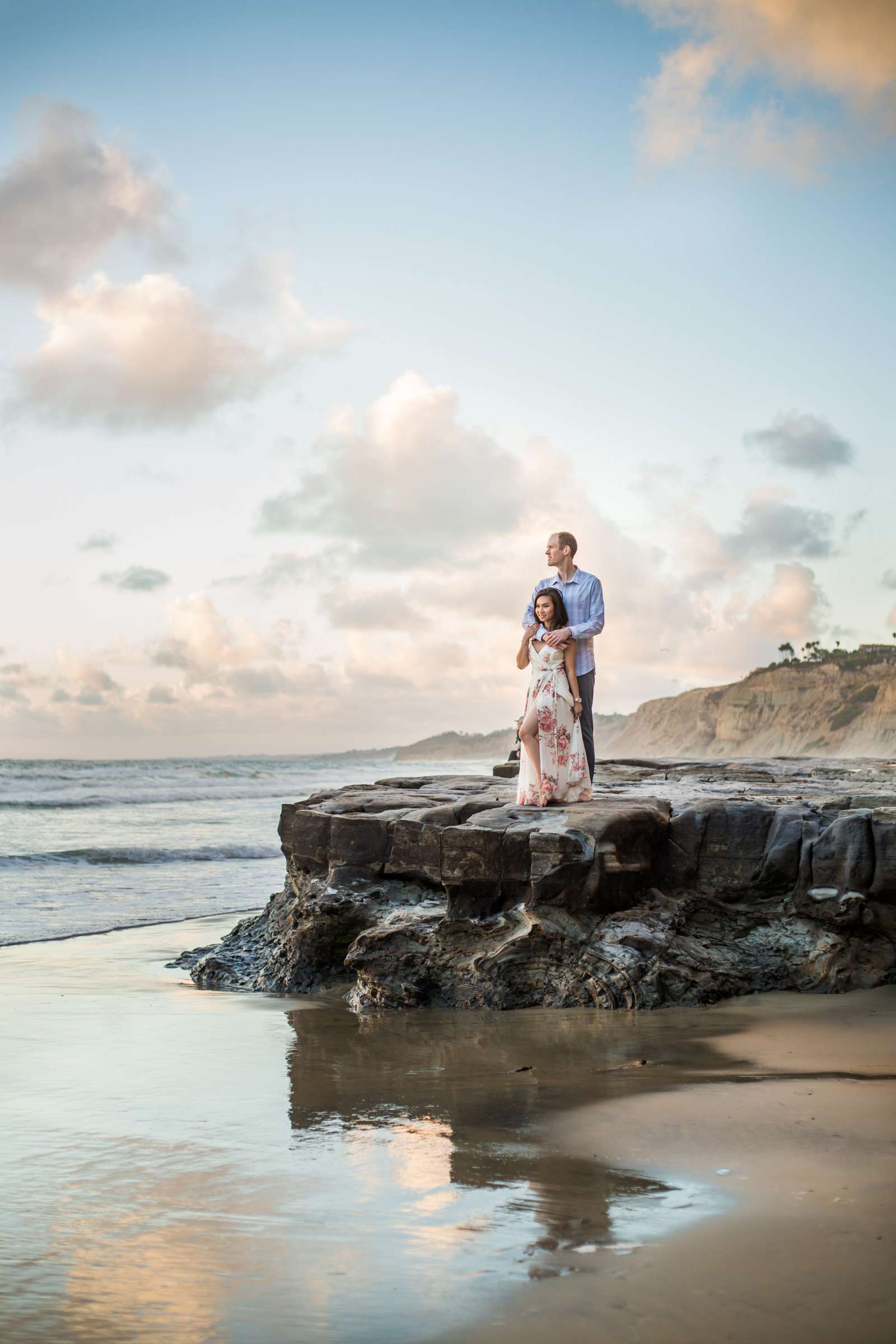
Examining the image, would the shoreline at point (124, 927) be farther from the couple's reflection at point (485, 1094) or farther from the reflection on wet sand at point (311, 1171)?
the couple's reflection at point (485, 1094)

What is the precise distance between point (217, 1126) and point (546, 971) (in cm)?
249

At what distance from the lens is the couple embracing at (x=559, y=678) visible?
686 cm

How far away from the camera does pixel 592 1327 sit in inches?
89.0

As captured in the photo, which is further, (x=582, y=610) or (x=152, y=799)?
(x=152, y=799)

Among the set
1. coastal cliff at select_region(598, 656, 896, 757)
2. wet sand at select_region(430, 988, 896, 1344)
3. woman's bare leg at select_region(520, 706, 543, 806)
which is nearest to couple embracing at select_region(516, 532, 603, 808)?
woman's bare leg at select_region(520, 706, 543, 806)

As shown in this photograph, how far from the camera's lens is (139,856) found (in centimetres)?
1493

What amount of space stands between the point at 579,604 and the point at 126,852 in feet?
32.8

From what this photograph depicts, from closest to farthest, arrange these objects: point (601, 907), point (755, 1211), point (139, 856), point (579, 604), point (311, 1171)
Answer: point (755, 1211), point (311, 1171), point (601, 907), point (579, 604), point (139, 856)

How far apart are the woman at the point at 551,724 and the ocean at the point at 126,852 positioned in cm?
464

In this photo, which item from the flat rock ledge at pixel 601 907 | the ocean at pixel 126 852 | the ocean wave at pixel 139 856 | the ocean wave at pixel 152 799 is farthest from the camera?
the ocean wave at pixel 152 799

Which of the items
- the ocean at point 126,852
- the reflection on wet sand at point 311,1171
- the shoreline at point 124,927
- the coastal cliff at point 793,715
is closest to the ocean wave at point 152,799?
the ocean at point 126,852

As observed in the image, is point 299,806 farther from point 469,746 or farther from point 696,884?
point 469,746

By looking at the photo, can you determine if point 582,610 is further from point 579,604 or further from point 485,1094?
point 485,1094

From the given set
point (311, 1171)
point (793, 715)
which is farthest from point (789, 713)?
point (311, 1171)
